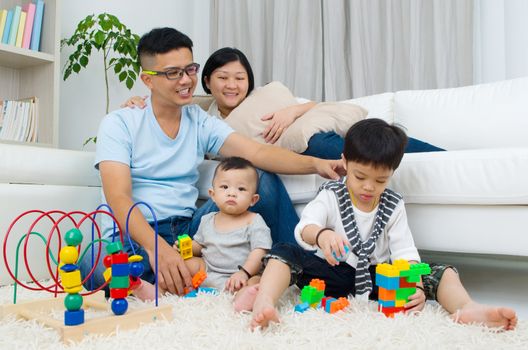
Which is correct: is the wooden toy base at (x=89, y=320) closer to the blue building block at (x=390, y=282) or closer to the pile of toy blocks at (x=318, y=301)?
the pile of toy blocks at (x=318, y=301)

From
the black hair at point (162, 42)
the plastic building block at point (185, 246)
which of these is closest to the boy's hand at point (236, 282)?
the plastic building block at point (185, 246)

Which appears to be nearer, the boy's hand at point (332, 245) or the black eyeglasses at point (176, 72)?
the boy's hand at point (332, 245)

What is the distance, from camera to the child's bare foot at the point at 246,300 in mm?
1207

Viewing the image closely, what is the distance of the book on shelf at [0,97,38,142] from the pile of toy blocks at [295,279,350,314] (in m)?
1.95

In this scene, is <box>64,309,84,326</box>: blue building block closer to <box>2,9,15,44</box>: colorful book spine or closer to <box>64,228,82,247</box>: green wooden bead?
<box>64,228,82,247</box>: green wooden bead

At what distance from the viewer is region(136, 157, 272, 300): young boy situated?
1533mm

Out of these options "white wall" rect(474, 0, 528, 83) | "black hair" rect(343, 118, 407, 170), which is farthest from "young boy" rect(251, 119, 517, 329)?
"white wall" rect(474, 0, 528, 83)

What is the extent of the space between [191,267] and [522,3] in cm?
217

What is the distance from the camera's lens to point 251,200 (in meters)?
1.62

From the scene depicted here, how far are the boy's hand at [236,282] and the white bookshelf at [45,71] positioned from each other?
1.64 meters

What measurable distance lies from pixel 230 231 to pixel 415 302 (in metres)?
0.58

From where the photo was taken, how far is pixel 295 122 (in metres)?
1.83

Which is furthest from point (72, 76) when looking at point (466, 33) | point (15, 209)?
point (466, 33)

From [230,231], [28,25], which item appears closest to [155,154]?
[230,231]
